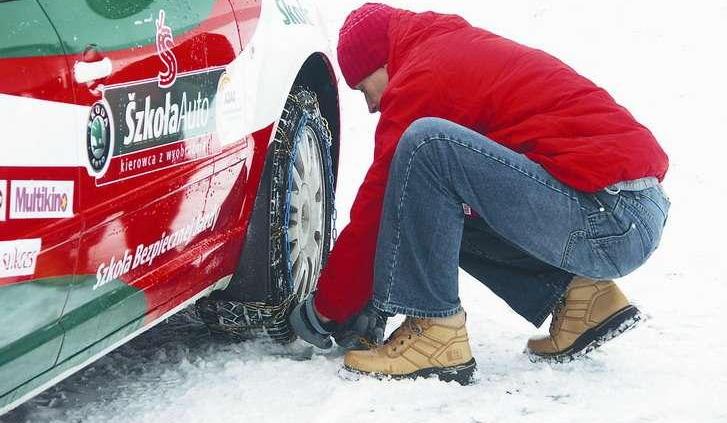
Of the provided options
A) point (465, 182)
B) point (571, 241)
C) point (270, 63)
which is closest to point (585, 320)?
point (571, 241)

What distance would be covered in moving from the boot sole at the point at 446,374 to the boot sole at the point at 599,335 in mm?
306

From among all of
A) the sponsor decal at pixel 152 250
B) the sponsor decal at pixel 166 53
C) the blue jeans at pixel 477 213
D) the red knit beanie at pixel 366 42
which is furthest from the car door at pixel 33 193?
the red knit beanie at pixel 366 42

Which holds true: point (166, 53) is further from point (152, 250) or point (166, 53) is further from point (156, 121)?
point (152, 250)

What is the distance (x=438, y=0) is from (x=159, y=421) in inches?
377

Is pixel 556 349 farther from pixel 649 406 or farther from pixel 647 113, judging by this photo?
pixel 647 113

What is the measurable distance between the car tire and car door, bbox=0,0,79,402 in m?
0.99

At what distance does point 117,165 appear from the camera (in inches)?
81.1

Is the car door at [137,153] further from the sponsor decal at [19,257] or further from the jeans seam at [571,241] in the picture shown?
the jeans seam at [571,241]

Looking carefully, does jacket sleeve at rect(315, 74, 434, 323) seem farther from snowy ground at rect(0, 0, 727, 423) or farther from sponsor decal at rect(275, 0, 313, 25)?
sponsor decal at rect(275, 0, 313, 25)

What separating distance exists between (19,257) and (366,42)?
135cm

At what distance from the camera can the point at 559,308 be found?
298cm

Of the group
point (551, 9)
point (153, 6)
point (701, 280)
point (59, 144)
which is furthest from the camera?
point (551, 9)

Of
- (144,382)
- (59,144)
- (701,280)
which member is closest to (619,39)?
(701,280)

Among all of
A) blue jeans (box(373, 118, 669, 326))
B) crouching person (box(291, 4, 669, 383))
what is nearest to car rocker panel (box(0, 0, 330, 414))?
crouching person (box(291, 4, 669, 383))
